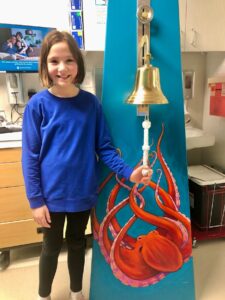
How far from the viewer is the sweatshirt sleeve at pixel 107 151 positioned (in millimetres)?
1122

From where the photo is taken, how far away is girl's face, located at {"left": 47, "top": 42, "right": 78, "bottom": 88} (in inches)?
39.1

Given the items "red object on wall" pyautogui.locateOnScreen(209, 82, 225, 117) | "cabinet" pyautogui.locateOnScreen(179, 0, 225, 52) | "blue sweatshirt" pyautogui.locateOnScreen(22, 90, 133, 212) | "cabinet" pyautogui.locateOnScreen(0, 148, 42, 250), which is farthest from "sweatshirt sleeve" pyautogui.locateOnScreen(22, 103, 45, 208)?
"red object on wall" pyautogui.locateOnScreen(209, 82, 225, 117)

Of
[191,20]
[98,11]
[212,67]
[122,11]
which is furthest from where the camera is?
[212,67]

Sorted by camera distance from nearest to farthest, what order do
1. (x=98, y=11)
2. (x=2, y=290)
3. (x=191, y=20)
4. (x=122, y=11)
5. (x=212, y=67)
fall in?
1. (x=122, y=11)
2. (x=2, y=290)
3. (x=98, y=11)
4. (x=191, y=20)
5. (x=212, y=67)

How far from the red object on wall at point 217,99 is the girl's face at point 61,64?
135 cm

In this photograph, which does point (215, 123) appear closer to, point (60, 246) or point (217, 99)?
point (217, 99)

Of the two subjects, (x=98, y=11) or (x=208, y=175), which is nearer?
(x=98, y=11)

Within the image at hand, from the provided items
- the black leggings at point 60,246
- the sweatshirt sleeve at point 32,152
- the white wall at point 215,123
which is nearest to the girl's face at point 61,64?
the sweatshirt sleeve at point 32,152

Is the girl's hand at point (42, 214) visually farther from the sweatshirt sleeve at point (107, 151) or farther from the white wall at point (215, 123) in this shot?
the white wall at point (215, 123)

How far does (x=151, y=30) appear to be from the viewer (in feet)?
3.67

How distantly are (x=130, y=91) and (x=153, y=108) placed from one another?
12 centimetres

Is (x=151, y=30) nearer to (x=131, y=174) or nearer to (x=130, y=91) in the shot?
(x=130, y=91)

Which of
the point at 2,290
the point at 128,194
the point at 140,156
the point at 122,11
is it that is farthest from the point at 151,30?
the point at 2,290

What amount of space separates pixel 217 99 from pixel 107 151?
1.29 meters
